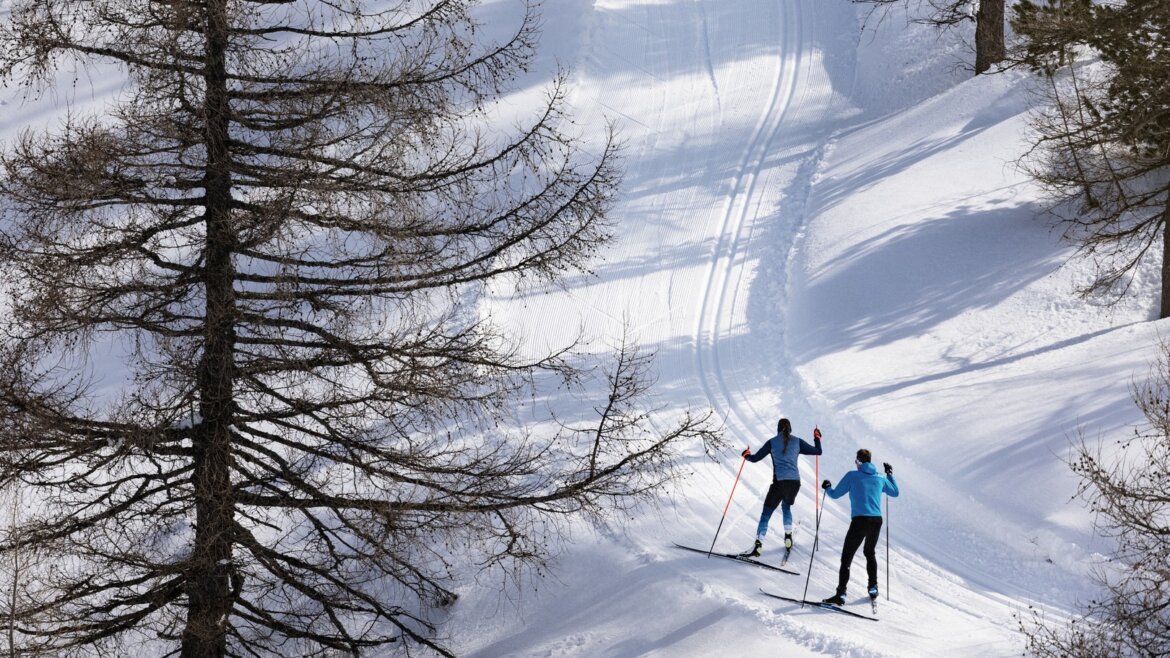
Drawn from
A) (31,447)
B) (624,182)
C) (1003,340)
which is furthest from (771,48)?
(31,447)

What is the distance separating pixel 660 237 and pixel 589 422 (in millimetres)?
6026

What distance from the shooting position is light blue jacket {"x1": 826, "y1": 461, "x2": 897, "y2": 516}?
12.2 meters

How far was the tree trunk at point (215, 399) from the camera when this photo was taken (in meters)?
8.79

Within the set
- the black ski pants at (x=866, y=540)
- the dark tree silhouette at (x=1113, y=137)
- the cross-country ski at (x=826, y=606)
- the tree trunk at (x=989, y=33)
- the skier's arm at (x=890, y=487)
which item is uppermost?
the tree trunk at (x=989, y=33)

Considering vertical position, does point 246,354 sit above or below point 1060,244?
below

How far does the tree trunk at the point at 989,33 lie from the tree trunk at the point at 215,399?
63.3ft

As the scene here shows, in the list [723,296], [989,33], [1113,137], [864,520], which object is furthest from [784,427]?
[989,33]

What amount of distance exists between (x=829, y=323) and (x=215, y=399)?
1193cm

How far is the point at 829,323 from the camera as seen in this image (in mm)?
18391

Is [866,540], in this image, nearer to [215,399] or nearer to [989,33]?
[215,399]

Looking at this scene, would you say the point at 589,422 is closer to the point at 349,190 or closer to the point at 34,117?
the point at 349,190

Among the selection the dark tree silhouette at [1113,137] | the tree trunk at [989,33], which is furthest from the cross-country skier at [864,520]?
the tree trunk at [989,33]

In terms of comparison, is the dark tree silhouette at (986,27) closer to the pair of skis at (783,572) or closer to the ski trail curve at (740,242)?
the ski trail curve at (740,242)

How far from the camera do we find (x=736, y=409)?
53.7 feet
